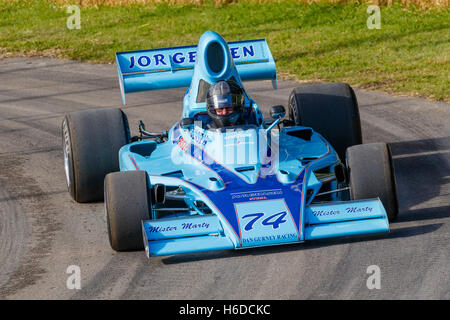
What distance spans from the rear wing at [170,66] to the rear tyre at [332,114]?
0.78 m

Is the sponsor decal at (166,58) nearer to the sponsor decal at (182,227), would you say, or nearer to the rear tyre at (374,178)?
the rear tyre at (374,178)

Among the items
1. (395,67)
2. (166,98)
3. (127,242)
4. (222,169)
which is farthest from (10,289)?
(395,67)

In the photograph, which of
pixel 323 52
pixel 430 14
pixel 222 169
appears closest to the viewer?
pixel 222 169

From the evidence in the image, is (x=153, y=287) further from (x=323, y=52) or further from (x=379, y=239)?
(x=323, y=52)

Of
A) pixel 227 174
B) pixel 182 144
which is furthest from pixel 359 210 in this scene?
pixel 182 144

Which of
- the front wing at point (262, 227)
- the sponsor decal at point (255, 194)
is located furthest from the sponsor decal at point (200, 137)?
the front wing at point (262, 227)

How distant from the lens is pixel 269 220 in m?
8.65

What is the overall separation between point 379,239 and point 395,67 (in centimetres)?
988

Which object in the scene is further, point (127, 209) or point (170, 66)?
point (170, 66)

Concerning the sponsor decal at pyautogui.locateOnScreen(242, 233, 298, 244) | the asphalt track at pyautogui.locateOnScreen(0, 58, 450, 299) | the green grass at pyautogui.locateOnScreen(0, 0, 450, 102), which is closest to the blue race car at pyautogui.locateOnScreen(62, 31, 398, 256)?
the sponsor decal at pyautogui.locateOnScreen(242, 233, 298, 244)

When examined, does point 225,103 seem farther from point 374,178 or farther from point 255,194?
point 374,178

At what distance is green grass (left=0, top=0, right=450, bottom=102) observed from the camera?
1809 centimetres

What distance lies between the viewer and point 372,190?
921cm

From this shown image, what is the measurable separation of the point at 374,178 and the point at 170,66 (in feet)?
12.7
